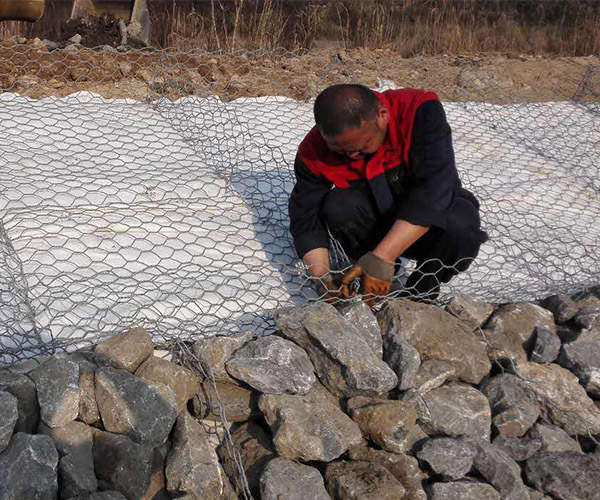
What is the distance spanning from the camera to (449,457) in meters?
2.00

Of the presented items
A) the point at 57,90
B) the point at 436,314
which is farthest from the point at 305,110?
the point at 436,314

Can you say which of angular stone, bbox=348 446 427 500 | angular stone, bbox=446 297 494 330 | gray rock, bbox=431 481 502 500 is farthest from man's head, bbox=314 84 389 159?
gray rock, bbox=431 481 502 500

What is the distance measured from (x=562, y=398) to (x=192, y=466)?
3.89 ft

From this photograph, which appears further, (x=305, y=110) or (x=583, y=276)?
(x=305, y=110)

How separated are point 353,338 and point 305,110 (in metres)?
2.50

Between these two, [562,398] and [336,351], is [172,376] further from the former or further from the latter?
[562,398]

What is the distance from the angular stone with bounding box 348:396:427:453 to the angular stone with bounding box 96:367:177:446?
0.54 metres

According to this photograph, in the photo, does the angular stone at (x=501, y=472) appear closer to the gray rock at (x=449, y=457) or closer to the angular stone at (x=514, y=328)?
the gray rock at (x=449, y=457)

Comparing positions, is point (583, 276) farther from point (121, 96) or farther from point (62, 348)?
point (121, 96)

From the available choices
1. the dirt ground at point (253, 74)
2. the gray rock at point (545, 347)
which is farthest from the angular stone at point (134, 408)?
the dirt ground at point (253, 74)

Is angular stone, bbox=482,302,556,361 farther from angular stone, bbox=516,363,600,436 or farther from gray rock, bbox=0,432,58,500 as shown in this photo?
gray rock, bbox=0,432,58,500

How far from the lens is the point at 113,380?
1.99m

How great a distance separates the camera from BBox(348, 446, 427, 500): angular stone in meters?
1.95

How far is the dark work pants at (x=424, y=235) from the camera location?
2621mm
